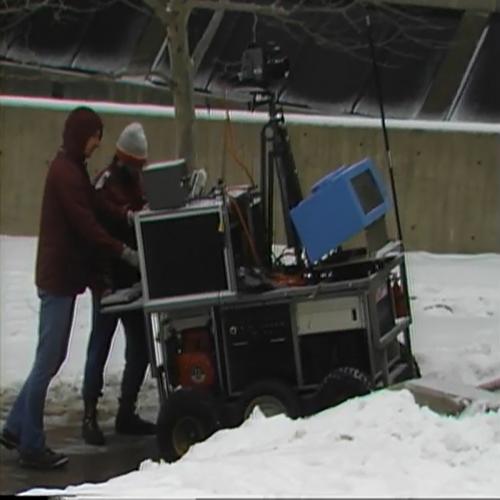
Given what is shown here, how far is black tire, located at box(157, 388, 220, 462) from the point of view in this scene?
5.62 m

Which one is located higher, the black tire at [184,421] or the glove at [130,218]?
the glove at [130,218]

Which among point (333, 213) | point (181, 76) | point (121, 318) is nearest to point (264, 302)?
point (333, 213)

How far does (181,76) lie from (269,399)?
240 cm

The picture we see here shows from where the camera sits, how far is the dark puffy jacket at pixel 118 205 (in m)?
6.07

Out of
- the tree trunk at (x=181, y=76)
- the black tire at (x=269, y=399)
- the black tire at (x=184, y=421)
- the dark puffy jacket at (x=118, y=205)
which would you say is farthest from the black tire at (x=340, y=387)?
the tree trunk at (x=181, y=76)

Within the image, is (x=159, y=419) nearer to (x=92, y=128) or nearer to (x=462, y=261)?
(x=92, y=128)

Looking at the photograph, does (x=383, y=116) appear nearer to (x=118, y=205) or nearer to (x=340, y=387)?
(x=118, y=205)

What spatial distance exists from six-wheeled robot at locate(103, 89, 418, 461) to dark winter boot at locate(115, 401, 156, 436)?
1.58ft

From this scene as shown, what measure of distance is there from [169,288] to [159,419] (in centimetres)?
63

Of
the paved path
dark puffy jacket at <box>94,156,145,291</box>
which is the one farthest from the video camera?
the paved path

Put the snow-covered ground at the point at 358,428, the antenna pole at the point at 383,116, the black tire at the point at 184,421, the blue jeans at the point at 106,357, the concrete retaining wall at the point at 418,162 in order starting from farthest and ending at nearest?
1. the concrete retaining wall at the point at 418,162
2. the antenna pole at the point at 383,116
3. the blue jeans at the point at 106,357
4. the black tire at the point at 184,421
5. the snow-covered ground at the point at 358,428

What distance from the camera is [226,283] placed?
5.58m

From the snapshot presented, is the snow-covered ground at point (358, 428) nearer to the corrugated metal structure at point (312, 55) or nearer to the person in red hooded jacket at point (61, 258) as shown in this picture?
the person in red hooded jacket at point (61, 258)

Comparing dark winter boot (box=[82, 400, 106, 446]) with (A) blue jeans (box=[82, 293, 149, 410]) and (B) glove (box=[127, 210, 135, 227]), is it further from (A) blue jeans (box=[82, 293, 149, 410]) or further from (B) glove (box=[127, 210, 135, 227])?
(B) glove (box=[127, 210, 135, 227])
